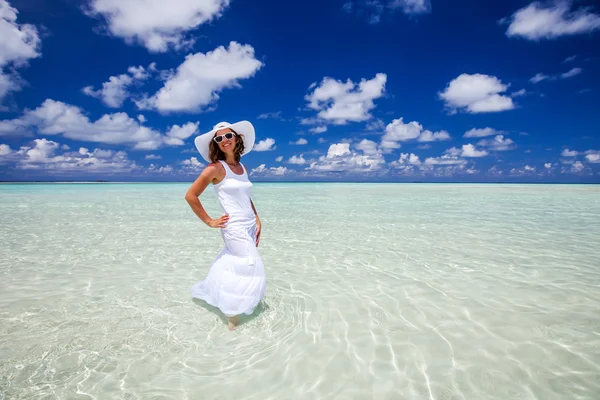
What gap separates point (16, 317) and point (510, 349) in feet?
19.6

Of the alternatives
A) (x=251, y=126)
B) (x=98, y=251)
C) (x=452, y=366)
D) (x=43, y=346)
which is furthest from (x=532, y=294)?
(x=98, y=251)

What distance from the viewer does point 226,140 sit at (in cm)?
340

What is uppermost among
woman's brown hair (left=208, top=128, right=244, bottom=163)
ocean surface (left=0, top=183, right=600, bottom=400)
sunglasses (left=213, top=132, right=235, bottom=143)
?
sunglasses (left=213, top=132, right=235, bottom=143)

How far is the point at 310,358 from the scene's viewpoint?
309 centimetres

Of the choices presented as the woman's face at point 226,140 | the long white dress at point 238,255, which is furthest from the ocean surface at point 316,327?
the woman's face at point 226,140

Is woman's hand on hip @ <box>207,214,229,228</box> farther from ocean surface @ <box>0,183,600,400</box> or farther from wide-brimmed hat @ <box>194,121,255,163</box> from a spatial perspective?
ocean surface @ <box>0,183,600,400</box>

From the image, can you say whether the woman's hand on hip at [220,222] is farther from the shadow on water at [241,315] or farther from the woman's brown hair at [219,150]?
the shadow on water at [241,315]

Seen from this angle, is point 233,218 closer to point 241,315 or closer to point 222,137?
point 222,137

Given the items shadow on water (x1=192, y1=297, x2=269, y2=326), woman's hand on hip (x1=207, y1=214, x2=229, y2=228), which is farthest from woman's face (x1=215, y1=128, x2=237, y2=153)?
shadow on water (x1=192, y1=297, x2=269, y2=326)

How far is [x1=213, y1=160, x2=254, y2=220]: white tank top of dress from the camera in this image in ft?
10.8

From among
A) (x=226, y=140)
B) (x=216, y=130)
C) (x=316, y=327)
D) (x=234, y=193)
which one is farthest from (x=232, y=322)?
(x=216, y=130)

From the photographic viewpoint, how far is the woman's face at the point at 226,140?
3.38 m

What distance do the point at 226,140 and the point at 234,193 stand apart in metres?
0.61

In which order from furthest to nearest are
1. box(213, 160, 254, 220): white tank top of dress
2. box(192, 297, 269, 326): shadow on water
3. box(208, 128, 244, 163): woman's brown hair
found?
1. box(192, 297, 269, 326): shadow on water
2. box(208, 128, 244, 163): woman's brown hair
3. box(213, 160, 254, 220): white tank top of dress
